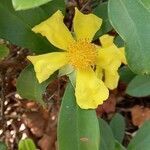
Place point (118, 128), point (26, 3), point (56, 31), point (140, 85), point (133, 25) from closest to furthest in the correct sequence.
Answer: point (26, 3) < point (133, 25) < point (56, 31) < point (140, 85) < point (118, 128)

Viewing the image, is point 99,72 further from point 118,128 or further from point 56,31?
point 118,128

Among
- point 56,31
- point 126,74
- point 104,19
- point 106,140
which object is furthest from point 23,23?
point 126,74

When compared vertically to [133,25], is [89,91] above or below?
below

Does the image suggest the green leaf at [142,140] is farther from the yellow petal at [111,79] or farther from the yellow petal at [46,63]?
the yellow petal at [46,63]

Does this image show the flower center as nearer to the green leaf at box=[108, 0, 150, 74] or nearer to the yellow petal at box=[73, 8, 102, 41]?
the yellow petal at box=[73, 8, 102, 41]

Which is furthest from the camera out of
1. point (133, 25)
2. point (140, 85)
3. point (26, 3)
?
point (140, 85)

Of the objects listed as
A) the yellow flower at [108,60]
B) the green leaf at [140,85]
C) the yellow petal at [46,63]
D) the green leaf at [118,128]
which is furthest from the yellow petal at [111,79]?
the green leaf at [118,128]
